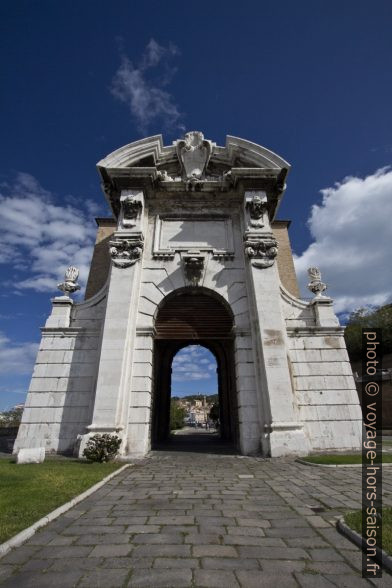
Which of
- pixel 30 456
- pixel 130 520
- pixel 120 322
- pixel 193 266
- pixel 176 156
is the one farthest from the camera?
pixel 176 156

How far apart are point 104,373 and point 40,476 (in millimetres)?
4283

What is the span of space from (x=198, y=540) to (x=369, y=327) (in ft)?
132

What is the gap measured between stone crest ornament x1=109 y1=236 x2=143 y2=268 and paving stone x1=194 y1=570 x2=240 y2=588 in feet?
35.3

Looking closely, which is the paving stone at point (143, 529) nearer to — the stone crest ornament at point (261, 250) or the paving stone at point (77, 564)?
the paving stone at point (77, 564)

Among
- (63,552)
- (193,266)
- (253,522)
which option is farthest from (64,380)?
(253,522)

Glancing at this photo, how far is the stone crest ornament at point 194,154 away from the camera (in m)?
14.5

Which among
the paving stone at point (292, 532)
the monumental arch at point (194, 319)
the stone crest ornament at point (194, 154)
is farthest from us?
the stone crest ornament at point (194, 154)

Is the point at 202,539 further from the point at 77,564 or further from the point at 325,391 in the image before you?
the point at 325,391

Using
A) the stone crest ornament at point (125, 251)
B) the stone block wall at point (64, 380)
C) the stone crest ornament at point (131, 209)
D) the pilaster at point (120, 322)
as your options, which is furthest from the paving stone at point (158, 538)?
the stone crest ornament at point (131, 209)

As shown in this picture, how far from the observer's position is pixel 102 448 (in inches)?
352

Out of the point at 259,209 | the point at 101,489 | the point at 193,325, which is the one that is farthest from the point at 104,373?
the point at 259,209

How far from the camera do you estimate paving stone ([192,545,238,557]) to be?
10.1 feet

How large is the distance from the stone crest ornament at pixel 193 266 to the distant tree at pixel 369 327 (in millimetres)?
33033

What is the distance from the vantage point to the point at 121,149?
13.9 meters
